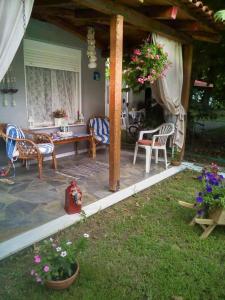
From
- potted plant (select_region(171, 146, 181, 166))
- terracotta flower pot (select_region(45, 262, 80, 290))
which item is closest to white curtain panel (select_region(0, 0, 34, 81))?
terracotta flower pot (select_region(45, 262, 80, 290))

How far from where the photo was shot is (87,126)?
20.8 feet

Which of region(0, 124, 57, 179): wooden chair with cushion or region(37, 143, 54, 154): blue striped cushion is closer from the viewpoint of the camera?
region(0, 124, 57, 179): wooden chair with cushion

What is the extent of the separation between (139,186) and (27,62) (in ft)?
9.94

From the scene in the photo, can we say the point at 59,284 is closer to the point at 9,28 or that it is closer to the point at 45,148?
the point at 9,28

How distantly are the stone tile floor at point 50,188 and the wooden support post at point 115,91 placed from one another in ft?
1.20

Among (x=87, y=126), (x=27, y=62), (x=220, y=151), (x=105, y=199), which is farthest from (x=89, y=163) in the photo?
(x=220, y=151)

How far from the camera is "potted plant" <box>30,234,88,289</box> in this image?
6.48ft

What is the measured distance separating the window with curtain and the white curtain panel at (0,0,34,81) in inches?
108

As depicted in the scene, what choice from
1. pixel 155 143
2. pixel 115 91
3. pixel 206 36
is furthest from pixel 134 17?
pixel 155 143

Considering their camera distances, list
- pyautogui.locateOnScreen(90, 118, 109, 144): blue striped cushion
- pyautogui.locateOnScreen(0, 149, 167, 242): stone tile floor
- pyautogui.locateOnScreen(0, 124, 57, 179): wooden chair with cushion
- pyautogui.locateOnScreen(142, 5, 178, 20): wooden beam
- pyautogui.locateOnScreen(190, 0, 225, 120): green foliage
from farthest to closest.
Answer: pyautogui.locateOnScreen(190, 0, 225, 120): green foliage, pyautogui.locateOnScreen(90, 118, 109, 144): blue striped cushion, pyautogui.locateOnScreen(0, 124, 57, 179): wooden chair with cushion, pyautogui.locateOnScreen(142, 5, 178, 20): wooden beam, pyautogui.locateOnScreen(0, 149, 167, 242): stone tile floor

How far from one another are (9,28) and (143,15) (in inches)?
90.2

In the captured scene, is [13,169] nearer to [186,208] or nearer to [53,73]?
[53,73]

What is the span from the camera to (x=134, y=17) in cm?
370

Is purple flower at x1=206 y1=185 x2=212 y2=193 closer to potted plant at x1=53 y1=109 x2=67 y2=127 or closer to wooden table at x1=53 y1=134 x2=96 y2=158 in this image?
wooden table at x1=53 y1=134 x2=96 y2=158
